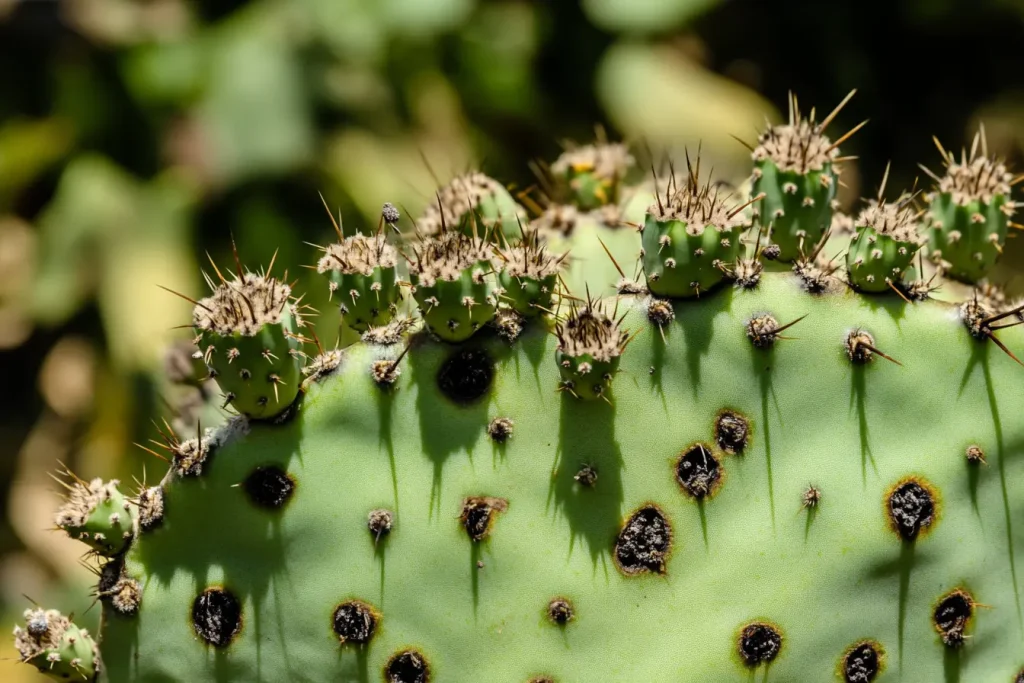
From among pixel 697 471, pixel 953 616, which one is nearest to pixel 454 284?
pixel 697 471

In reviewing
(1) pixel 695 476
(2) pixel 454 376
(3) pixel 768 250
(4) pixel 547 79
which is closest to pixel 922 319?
(3) pixel 768 250

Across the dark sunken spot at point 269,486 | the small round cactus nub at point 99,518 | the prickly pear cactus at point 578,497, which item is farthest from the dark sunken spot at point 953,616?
the small round cactus nub at point 99,518

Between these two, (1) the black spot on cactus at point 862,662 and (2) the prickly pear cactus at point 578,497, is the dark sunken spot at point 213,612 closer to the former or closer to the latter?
(2) the prickly pear cactus at point 578,497

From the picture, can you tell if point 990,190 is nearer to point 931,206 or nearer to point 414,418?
point 931,206

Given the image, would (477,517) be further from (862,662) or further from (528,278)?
(862,662)

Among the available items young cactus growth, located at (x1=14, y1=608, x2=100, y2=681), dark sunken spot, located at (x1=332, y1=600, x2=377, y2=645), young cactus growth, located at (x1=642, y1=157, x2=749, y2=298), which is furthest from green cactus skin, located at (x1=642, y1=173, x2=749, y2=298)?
young cactus growth, located at (x1=14, y1=608, x2=100, y2=681)
